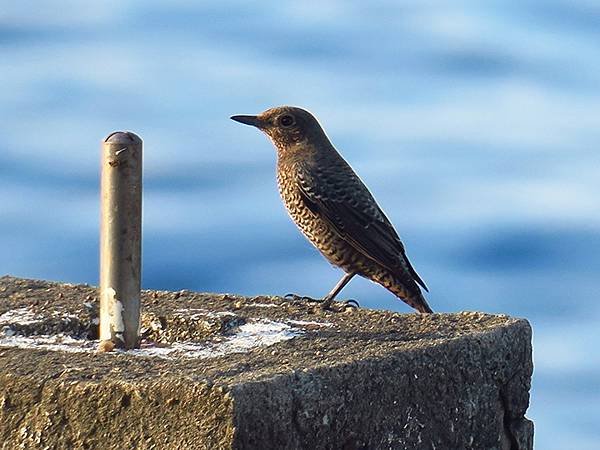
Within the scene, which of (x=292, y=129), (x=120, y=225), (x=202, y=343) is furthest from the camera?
(x=292, y=129)

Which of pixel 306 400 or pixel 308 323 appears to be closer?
pixel 306 400

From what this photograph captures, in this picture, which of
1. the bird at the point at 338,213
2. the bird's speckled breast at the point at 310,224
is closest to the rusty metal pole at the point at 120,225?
the bird at the point at 338,213

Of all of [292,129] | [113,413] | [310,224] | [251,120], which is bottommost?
[113,413]

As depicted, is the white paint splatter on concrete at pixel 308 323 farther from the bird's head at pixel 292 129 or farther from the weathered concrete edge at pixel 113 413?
the bird's head at pixel 292 129

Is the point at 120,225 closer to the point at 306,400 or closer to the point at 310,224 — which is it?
the point at 306,400

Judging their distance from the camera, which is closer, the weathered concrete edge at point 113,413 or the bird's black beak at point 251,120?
the weathered concrete edge at point 113,413

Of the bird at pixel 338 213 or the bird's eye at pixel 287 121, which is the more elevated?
the bird's eye at pixel 287 121

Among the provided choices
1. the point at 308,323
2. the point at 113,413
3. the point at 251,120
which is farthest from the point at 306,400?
the point at 251,120
